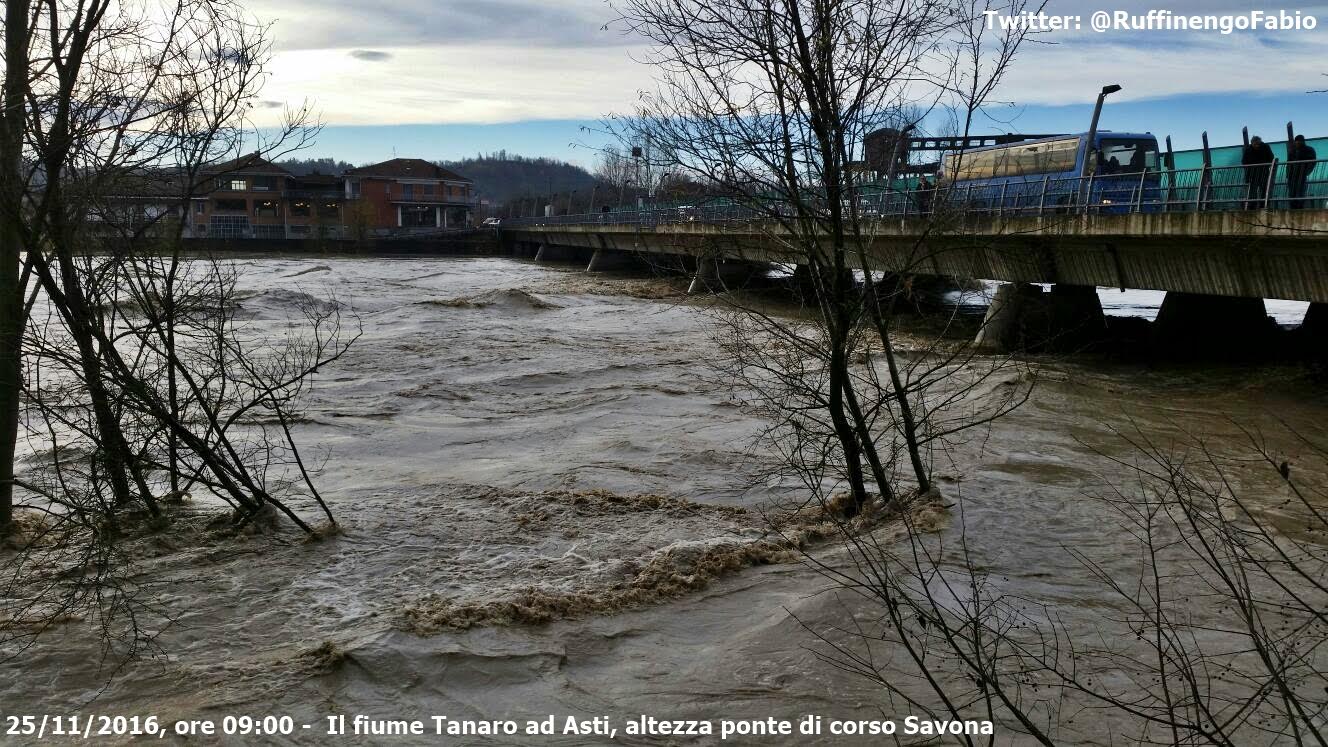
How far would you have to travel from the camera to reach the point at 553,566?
961 centimetres

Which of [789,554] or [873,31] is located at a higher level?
[873,31]

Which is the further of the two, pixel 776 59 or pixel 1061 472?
pixel 1061 472

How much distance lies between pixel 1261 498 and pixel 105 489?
12243mm

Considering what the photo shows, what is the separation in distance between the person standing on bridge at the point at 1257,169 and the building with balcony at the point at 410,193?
109577 millimetres

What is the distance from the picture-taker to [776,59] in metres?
8.33

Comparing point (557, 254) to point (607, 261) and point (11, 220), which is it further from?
point (11, 220)

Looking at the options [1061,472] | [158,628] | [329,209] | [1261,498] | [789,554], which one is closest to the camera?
[158,628]

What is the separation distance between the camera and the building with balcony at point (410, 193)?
124875mm

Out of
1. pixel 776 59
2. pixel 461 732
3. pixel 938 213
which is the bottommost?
pixel 461 732

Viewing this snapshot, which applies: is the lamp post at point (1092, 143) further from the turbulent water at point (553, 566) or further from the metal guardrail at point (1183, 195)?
the turbulent water at point (553, 566)

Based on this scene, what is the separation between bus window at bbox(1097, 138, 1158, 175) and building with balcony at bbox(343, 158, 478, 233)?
3969 inches

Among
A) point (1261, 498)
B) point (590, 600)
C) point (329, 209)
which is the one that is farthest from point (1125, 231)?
point (329, 209)

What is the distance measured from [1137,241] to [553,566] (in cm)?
1600

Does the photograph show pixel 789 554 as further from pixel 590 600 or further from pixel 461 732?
pixel 461 732
